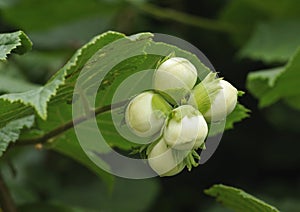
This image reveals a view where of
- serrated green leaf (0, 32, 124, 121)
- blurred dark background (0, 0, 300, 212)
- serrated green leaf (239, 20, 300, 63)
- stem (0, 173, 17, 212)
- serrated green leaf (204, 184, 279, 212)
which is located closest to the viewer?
serrated green leaf (0, 32, 124, 121)

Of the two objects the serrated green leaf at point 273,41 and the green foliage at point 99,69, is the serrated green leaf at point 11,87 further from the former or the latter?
the serrated green leaf at point 273,41

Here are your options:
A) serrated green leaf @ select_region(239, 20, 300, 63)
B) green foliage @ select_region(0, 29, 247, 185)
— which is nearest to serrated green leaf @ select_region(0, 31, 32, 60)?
green foliage @ select_region(0, 29, 247, 185)

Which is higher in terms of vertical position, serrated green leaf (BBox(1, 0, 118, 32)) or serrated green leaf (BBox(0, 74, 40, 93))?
serrated green leaf (BBox(0, 74, 40, 93))

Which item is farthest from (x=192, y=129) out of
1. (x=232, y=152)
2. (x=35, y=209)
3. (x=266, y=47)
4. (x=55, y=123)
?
(x=232, y=152)

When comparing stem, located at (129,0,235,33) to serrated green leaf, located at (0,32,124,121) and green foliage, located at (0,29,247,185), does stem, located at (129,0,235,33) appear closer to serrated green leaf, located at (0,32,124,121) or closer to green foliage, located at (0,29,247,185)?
green foliage, located at (0,29,247,185)

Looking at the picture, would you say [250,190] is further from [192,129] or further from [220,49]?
[192,129]

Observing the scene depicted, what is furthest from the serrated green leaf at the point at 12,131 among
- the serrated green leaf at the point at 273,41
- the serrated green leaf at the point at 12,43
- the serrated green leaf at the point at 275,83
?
the serrated green leaf at the point at 273,41

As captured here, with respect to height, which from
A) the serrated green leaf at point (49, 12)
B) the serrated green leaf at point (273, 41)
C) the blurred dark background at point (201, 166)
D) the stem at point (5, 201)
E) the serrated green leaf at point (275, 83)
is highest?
the serrated green leaf at point (275, 83)

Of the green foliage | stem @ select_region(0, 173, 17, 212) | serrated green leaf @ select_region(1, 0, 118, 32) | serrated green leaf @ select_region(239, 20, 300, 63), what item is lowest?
serrated green leaf @ select_region(1, 0, 118, 32)
